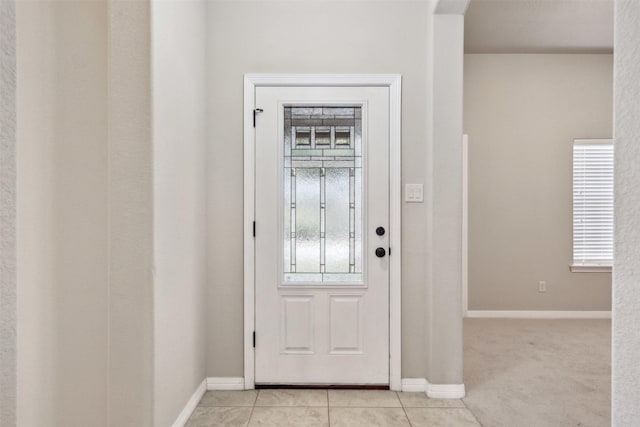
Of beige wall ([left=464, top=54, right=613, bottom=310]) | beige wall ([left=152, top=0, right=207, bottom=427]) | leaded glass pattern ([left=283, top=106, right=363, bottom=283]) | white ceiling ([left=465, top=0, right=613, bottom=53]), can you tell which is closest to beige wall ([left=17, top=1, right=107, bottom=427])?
beige wall ([left=152, top=0, right=207, bottom=427])

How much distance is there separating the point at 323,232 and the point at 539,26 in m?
3.05

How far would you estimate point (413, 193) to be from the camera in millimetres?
2455

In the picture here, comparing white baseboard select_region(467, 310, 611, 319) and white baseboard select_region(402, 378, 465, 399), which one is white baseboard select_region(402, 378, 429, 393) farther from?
white baseboard select_region(467, 310, 611, 319)

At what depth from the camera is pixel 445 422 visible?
2.09 m

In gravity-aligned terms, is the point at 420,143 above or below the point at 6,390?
above

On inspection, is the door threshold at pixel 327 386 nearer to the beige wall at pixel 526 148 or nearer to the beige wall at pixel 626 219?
the beige wall at pixel 626 219

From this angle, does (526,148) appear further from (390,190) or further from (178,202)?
(178,202)

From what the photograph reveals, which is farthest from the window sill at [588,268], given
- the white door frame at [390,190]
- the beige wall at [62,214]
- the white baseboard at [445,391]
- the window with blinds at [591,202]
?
the beige wall at [62,214]

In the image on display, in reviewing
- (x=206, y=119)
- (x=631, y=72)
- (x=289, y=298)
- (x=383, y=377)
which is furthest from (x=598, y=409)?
(x=206, y=119)

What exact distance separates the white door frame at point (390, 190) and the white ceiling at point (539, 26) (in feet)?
5.28

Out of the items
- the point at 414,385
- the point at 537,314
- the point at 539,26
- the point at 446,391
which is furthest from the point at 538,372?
the point at 539,26

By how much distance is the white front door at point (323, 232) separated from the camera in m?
2.47

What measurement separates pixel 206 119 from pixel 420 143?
145cm

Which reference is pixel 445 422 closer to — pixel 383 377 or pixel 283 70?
pixel 383 377
